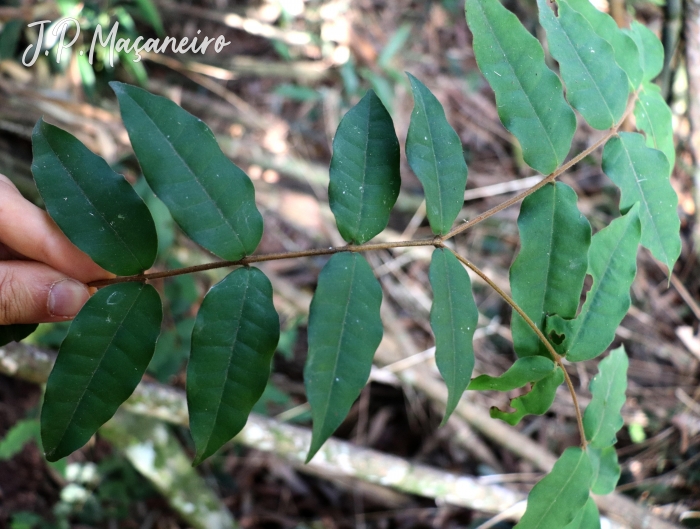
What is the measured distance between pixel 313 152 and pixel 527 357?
265 centimetres

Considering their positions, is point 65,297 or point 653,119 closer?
point 65,297

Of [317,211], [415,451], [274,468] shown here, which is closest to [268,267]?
[317,211]

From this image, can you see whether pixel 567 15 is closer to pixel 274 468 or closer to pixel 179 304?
pixel 179 304

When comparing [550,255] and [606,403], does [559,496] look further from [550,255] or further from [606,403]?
[550,255]

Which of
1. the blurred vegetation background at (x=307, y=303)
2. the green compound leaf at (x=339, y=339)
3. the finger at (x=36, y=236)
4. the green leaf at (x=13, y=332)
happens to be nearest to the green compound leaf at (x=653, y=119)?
the green compound leaf at (x=339, y=339)

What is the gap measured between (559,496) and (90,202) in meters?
1.04

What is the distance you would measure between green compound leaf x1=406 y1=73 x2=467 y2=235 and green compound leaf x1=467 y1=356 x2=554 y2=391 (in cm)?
29

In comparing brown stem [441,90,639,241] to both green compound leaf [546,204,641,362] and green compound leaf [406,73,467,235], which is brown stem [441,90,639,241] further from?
green compound leaf [546,204,641,362]

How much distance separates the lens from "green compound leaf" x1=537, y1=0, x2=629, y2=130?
42.4 inches

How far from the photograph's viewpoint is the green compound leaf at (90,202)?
2.98 ft

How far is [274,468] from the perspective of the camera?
251cm

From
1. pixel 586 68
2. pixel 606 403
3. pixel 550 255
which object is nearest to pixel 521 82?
pixel 586 68

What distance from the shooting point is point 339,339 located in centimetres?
86

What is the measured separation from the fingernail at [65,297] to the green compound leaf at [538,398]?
850 millimetres
